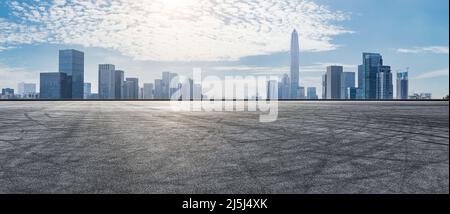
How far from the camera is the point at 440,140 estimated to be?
511 inches

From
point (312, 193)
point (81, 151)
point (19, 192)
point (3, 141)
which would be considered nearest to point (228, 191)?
point (312, 193)

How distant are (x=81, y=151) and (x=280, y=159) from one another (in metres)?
5.89

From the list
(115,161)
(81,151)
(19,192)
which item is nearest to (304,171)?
(115,161)

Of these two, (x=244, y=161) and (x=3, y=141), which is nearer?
(x=244, y=161)

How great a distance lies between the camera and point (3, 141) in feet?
40.9

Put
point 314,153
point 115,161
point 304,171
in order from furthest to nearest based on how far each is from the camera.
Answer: point 314,153, point 115,161, point 304,171

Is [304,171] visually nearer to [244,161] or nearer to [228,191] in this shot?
[244,161]
